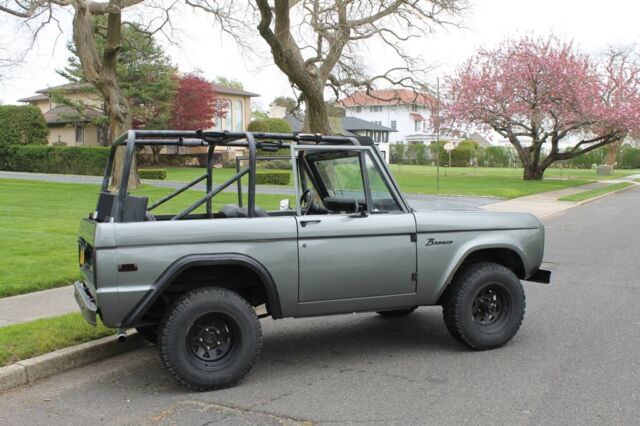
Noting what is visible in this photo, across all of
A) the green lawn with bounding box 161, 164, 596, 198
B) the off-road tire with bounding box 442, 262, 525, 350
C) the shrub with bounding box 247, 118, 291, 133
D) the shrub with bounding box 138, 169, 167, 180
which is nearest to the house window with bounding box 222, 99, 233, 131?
the shrub with bounding box 247, 118, 291, 133

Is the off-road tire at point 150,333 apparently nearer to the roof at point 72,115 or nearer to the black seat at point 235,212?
the black seat at point 235,212

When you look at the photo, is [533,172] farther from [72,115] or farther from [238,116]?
[72,115]

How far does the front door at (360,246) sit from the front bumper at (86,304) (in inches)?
59.9

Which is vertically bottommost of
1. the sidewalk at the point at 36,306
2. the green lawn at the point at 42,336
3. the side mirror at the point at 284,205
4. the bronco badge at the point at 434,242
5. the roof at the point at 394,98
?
the sidewalk at the point at 36,306

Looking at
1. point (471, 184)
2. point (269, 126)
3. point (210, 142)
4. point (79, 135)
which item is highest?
point (269, 126)

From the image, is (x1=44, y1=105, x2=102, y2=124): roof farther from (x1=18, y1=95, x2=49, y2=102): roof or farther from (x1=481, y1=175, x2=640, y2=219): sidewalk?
(x1=481, y1=175, x2=640, y2=219): sidewalk

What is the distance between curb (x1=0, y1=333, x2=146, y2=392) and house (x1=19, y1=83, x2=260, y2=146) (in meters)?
40.6

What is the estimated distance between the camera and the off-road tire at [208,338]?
14.5 feet

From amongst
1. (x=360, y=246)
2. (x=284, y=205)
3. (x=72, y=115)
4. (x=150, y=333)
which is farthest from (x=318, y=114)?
(x=72, y=115)

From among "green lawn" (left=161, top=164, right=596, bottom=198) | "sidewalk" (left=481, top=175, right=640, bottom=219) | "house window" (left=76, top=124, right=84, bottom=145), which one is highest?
"house window" (left=76, top=124, right=84, bottom=145)

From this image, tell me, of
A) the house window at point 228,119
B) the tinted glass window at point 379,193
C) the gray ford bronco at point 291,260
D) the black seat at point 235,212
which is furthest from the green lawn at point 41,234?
the house window at point 228,119

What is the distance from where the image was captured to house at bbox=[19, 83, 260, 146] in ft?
149

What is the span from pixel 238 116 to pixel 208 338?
5410cm

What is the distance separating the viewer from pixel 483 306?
5539mm
